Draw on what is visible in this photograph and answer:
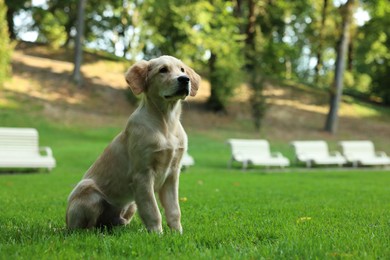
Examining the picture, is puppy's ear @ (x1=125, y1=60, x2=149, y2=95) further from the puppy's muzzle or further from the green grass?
the green grass

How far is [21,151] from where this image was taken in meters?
15.4

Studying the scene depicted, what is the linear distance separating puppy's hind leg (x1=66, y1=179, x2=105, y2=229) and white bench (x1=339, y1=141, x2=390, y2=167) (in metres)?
16.7

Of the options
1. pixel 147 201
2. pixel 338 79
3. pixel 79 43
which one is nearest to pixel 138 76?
pixel 147 201

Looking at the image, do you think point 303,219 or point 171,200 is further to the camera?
point 303,219

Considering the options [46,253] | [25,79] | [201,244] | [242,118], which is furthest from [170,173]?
[25,79]

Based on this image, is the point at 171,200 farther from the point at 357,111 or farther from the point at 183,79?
the point at 357,111

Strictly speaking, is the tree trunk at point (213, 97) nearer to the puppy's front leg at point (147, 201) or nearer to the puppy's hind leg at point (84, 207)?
the puppy's hind leg at point (84, 207)

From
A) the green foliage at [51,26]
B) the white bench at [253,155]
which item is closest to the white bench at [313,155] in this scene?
the white bench at [253,155]

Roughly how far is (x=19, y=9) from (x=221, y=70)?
1877 cm

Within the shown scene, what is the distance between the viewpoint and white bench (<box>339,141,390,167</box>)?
747 inches

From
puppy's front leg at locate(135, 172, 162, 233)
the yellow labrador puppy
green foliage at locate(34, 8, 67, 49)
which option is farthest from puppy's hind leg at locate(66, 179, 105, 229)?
green foliage at locate(34, 8, 67, 49)

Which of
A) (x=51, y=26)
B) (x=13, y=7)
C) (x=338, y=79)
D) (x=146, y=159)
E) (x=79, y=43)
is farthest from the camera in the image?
(x=51, y=26)

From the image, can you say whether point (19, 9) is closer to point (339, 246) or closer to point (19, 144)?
point (19, 144)

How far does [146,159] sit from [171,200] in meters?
0.56
